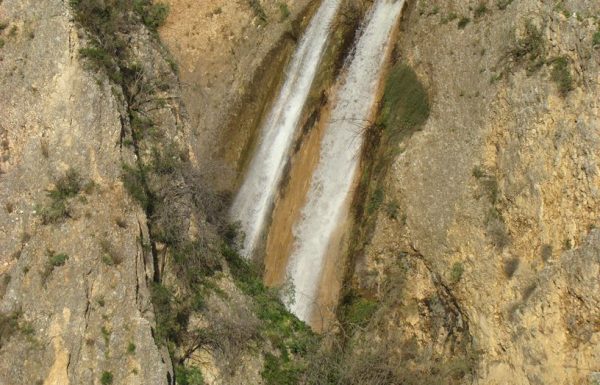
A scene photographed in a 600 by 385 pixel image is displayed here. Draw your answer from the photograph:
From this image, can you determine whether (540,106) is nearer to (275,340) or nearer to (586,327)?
(586,327)

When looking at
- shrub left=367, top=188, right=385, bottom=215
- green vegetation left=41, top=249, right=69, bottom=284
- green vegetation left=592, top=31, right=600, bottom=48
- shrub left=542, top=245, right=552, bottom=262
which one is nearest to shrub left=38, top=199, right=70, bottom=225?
green vegetation left=41, top=249, right=69, bottom=284

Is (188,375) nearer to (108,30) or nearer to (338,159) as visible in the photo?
(338,159)

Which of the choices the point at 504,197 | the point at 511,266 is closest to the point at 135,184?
the point at 504,197

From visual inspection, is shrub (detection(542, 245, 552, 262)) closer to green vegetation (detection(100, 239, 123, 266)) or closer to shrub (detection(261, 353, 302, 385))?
shrub (detection(261, 353, 302, 385))

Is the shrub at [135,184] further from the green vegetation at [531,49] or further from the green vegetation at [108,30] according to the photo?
the green vegetation at [531,49]

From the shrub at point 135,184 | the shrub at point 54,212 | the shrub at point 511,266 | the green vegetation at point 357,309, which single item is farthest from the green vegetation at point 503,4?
the shrub at point 54,212
